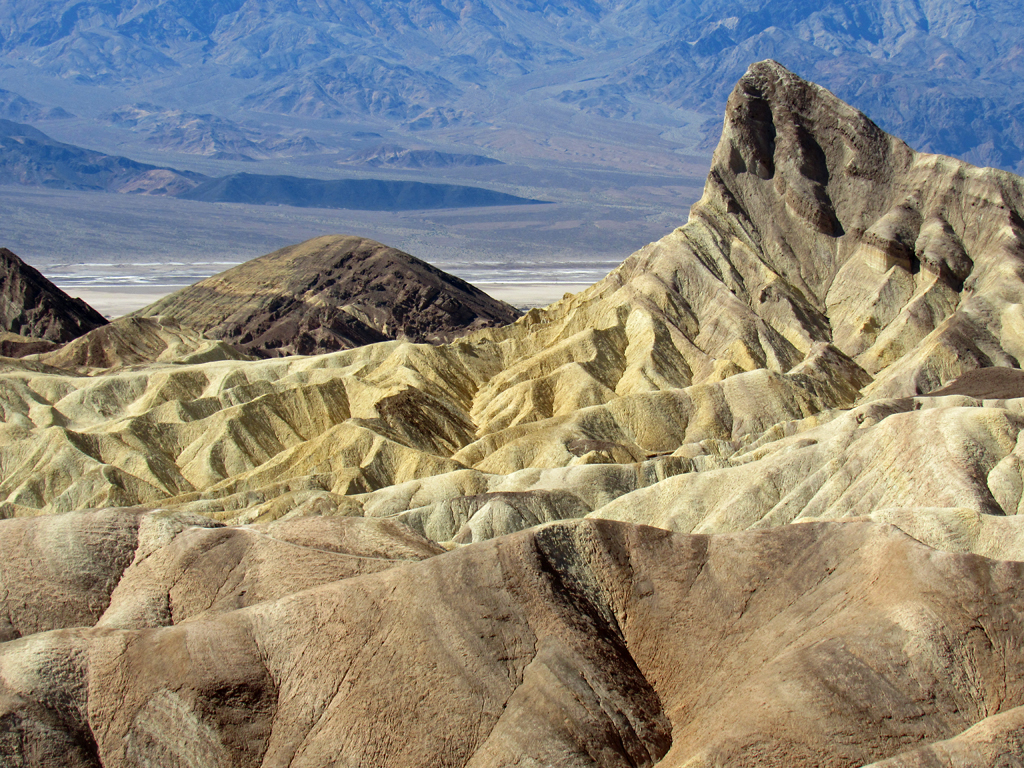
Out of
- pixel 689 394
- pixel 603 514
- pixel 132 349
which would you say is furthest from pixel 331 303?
pixel 603 514

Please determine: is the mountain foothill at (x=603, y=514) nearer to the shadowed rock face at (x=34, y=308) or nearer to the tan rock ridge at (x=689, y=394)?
the tan rock ridge at (x=689, y=394)

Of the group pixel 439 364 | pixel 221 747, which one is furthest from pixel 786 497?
pixel 439 364

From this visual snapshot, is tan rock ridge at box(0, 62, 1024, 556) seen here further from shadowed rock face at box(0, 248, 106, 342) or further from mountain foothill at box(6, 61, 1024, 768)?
shadowed rock face at box(0, 248, 106, 342)

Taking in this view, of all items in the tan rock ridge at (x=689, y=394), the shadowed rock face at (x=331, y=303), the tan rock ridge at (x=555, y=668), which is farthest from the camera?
the shadowed rock face at (x=331, y=303)

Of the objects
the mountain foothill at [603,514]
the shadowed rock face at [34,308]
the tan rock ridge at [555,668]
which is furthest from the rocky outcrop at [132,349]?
the tan rock ridge at [555,668]

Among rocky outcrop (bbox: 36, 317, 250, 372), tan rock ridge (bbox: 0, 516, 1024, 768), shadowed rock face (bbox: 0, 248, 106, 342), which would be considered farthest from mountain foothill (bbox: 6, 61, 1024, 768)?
shadowed rock face (bbox: 0, 248, 106, 342)

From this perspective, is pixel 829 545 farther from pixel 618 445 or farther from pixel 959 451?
pixel 618 445
